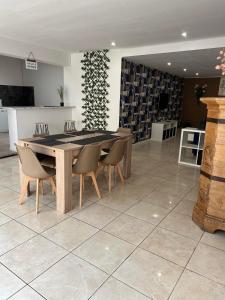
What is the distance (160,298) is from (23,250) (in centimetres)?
125

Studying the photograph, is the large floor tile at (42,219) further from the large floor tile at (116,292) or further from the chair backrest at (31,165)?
the large floor tile at (116,292)

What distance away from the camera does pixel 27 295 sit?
157 cm

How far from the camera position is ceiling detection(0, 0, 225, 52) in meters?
2.88

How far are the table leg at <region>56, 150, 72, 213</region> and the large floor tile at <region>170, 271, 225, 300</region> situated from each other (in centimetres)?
151

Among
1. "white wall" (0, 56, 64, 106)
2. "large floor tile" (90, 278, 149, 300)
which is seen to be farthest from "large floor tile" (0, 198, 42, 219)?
"white wall" (0, 56, 64, 106)

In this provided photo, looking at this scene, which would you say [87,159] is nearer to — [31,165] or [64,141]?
[64,141]

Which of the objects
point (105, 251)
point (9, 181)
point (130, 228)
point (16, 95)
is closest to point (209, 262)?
point (130, 228)

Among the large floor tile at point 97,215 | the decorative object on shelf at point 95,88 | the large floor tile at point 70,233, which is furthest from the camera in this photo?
the decorative object on shelf at point 95,88

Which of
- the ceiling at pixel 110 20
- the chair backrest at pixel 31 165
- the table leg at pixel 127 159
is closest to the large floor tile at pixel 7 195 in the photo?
the chair backrest at pixel 31 165

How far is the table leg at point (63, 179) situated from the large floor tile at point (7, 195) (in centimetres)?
77

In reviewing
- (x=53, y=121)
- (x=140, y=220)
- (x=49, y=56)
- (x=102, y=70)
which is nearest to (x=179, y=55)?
(x=102, y=70)

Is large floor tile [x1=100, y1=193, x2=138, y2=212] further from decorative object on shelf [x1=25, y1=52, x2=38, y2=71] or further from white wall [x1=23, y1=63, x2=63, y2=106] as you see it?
white wall [x1=23, y1=63, x2=63, y2=106]

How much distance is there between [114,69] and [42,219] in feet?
14.1

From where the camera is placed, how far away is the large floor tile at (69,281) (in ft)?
5.23
